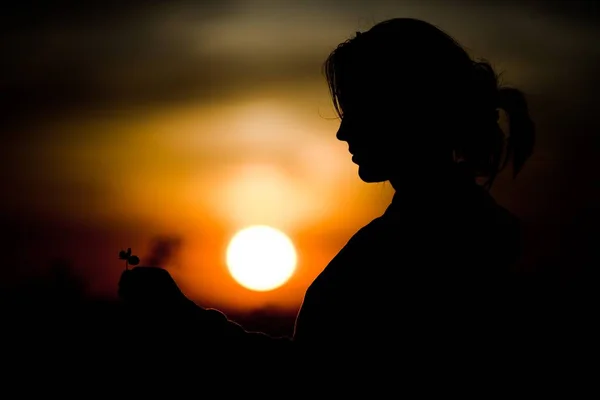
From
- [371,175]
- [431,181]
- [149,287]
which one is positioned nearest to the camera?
[149,287]

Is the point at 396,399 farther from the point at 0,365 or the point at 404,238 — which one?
the point at 0,365

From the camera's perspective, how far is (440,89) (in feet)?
8.57

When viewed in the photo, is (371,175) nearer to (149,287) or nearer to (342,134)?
(342,134)

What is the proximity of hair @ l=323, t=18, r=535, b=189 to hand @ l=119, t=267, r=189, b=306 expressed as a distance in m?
0.90

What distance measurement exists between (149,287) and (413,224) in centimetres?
88

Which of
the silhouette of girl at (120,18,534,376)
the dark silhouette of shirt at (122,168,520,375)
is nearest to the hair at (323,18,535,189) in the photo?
the silhouette of girl at (120,18,534,376)

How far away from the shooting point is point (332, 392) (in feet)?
7.49

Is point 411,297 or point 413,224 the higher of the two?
point 413,224

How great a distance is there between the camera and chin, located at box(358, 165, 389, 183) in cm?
262

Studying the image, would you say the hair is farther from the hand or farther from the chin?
the hand

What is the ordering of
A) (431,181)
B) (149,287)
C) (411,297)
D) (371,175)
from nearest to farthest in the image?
(411,297) → (149,287) → (431,181) → (371,175)

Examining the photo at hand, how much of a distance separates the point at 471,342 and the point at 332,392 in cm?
45

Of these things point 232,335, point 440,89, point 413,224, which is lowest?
point 232,335

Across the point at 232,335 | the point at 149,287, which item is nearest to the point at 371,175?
the point at 232,335
